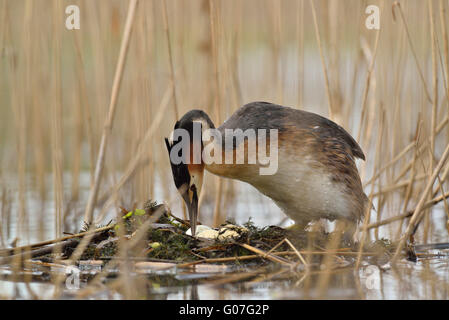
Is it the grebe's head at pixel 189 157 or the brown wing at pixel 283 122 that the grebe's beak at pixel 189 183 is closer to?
the grebe's head at pixel 189 157

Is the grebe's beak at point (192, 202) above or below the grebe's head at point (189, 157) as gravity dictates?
below

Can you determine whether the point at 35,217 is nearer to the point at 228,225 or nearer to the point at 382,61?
the point at 228,225

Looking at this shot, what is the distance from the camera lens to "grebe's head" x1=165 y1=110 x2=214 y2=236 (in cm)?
503

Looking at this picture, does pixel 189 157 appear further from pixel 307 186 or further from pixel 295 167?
pixel 307 186

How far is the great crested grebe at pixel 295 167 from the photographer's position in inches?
204

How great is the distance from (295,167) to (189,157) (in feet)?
2.78

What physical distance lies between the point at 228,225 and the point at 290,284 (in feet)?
3.43

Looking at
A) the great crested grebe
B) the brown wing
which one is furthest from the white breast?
the brown wing

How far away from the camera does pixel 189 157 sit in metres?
5.12

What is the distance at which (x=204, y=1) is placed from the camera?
7.05 metres

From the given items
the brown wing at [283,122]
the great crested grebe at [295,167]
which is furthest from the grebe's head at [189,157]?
the brown wing at [283,122]

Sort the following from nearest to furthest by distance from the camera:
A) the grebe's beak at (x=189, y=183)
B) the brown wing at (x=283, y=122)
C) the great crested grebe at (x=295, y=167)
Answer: the grebe's beak at (x=189, y=183) < the great crested grebe at (x=295, y=167) < the brown wing at (x=283, y=122)

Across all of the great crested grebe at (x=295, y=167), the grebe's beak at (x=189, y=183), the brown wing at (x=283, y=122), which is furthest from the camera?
the brown wing at (x=283, y=122)

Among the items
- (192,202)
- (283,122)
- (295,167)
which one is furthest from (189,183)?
(283,122)
